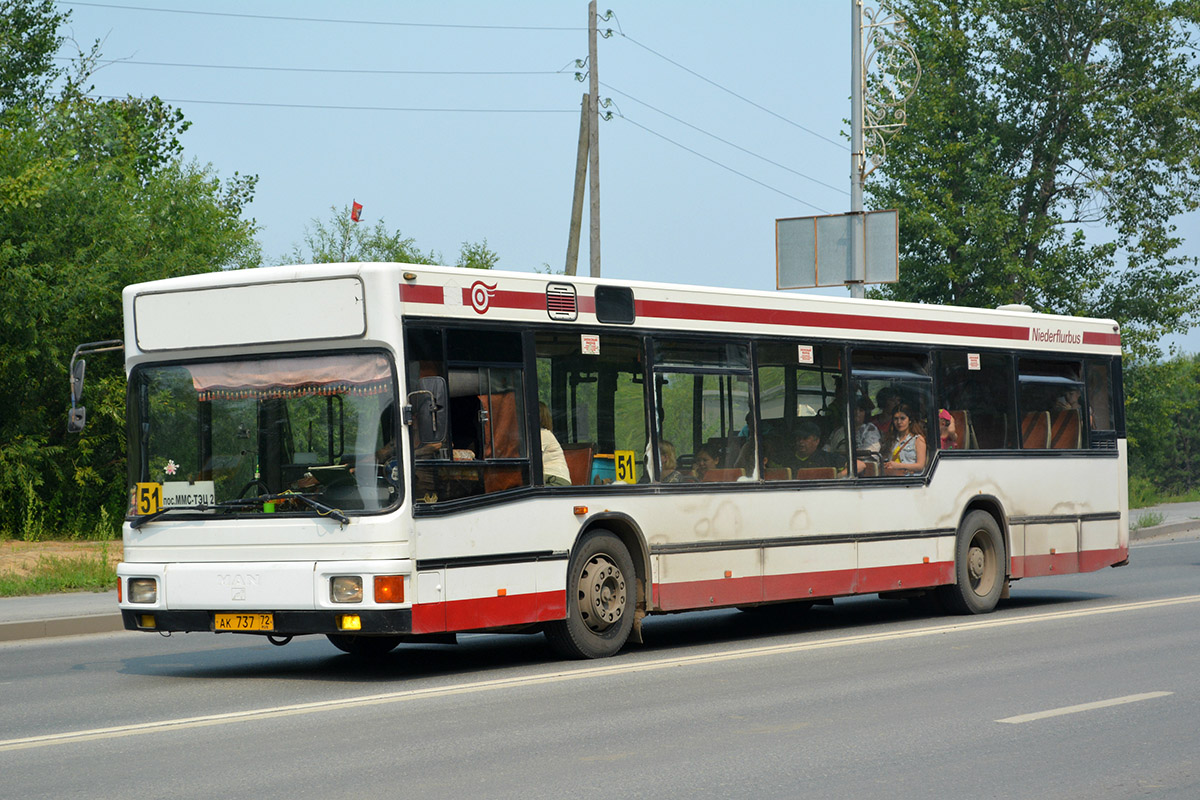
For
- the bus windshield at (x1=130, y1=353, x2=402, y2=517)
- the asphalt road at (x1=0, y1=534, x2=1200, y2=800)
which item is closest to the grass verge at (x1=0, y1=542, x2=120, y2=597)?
the asphalt road at (x1=0, y1=534, x2=1200, y2=800)

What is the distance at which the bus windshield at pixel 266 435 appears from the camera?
1023cm

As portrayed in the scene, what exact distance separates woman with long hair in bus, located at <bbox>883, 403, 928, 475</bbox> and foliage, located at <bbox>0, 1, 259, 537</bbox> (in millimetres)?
14575

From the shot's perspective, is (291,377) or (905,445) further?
(905,445)

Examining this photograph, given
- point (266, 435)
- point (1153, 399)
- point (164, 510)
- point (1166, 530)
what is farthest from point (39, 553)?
point (1153, 399)

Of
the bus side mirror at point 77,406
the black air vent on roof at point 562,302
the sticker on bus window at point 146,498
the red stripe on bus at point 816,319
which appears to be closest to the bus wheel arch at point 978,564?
the red stripe on bus at point 816,319

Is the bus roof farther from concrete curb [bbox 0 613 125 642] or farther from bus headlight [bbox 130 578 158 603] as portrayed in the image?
concrete curb [bbox 0 613 125 642]

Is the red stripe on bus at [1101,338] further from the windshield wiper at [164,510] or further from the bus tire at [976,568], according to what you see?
the windshield wiper at [164,510]

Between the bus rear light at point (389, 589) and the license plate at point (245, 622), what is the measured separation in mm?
836

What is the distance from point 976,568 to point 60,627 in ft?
30.6

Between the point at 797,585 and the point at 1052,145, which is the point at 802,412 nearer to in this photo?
the point at 797,585

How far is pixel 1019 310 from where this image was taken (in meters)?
16.7

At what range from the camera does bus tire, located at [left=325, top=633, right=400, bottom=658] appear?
12.1m

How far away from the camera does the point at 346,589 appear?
1008cm

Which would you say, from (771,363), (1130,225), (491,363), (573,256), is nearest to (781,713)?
(491,363)
